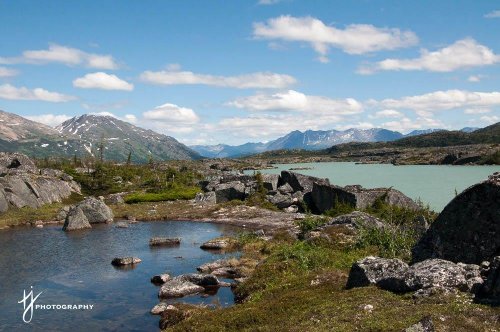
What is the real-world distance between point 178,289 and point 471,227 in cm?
2012

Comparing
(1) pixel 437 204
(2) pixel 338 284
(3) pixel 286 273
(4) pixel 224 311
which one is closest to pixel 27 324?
(4) pixel 224 311

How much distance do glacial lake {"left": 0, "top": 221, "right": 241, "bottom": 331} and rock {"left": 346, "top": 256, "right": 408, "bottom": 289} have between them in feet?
33.8

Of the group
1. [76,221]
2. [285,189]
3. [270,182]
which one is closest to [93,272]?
[76,221]

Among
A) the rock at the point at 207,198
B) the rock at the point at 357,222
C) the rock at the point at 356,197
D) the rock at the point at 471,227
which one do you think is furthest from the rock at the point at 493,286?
the rock at the point at 207,198

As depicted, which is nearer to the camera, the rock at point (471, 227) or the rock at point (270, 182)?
the rock at point (471, 227)

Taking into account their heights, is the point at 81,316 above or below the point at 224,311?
below

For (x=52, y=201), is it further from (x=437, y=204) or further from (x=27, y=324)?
(x=437, y=204)

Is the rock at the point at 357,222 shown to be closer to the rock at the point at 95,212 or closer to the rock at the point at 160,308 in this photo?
the rock at the point at 160,308

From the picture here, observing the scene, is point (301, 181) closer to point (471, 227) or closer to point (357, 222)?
point (357, 222)

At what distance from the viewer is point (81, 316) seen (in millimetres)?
28609

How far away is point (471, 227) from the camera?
22953mm

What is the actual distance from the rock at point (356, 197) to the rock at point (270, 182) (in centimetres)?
2001

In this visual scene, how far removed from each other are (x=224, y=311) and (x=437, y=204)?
71.5 m

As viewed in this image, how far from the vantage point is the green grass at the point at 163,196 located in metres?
95.2
